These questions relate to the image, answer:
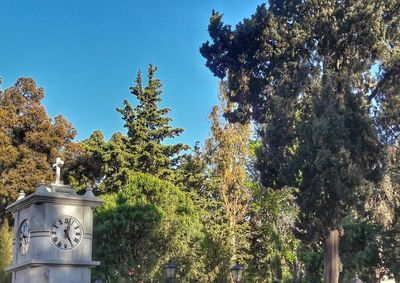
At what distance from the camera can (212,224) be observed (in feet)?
87.0

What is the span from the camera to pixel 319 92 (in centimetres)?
1769

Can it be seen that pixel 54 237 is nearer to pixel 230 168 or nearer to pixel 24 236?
pixel 24 236

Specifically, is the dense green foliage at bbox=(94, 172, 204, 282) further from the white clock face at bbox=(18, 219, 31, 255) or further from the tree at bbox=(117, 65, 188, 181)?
the white clock face at bbox=(18, 219, 31, 255)

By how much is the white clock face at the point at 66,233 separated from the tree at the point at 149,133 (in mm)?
14541

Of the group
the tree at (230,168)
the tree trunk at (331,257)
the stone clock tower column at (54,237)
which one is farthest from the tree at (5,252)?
the tree trunk at (331,257)

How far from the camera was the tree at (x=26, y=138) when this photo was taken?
84.9 feet

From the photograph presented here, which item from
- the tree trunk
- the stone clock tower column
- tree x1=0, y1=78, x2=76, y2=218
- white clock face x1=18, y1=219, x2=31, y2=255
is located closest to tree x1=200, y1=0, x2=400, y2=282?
the tree trunk

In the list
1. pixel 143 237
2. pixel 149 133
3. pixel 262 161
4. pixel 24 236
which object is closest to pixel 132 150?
pixel 149 133

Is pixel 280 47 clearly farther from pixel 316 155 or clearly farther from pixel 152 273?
pixel 152 273

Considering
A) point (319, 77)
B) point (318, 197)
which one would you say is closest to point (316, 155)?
point (318, 197)

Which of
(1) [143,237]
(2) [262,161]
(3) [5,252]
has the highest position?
(2) [262,161]

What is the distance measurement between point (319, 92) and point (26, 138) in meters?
14.4

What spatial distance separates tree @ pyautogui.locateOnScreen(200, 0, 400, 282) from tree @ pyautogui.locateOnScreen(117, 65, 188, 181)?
8.38 metres

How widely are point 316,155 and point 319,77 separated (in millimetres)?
2991
